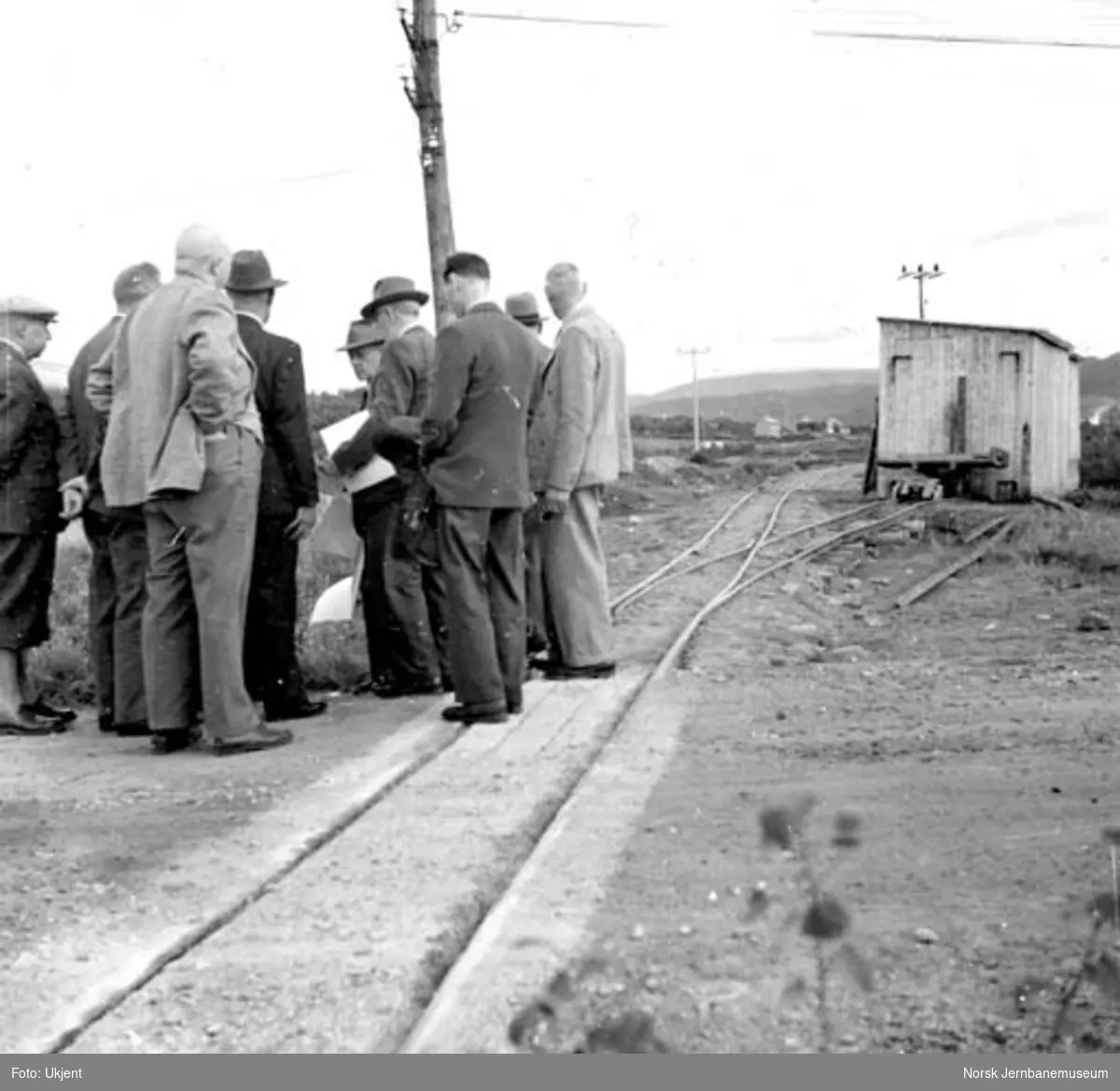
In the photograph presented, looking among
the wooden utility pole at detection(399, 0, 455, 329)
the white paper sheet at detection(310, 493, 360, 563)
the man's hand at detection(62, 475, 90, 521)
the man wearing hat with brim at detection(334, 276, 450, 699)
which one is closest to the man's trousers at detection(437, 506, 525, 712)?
the man wearing hat with brim at detection(334, 276, 450, 699)

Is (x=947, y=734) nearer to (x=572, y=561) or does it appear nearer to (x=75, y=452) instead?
(x=572, y=561)

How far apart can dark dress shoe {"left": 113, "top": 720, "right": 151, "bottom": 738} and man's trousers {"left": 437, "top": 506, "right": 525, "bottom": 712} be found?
1.36m

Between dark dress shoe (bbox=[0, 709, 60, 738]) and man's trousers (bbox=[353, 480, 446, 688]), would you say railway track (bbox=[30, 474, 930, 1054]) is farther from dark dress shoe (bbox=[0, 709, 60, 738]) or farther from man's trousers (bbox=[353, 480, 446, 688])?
dark dress shoe (bbox=[0, 709, 60, 738])

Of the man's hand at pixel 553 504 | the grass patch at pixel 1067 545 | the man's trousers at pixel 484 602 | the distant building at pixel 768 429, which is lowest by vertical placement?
the distant building at pixel 768 429

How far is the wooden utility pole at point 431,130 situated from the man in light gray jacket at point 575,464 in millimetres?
5501

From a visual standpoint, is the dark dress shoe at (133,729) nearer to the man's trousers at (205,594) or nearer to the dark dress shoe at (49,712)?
the dark dress shoe at (49,712)

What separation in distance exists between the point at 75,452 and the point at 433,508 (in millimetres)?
1636

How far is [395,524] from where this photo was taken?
27.6 feet

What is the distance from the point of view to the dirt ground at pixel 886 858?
136 inches

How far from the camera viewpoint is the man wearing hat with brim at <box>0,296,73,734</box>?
7.61 m

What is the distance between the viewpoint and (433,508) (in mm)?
7414

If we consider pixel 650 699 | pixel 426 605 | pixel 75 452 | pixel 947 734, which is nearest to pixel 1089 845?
pixel 947 734

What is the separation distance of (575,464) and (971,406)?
981 inches

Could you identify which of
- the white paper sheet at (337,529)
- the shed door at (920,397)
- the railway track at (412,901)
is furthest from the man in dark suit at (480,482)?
the shed door at (920,397)
